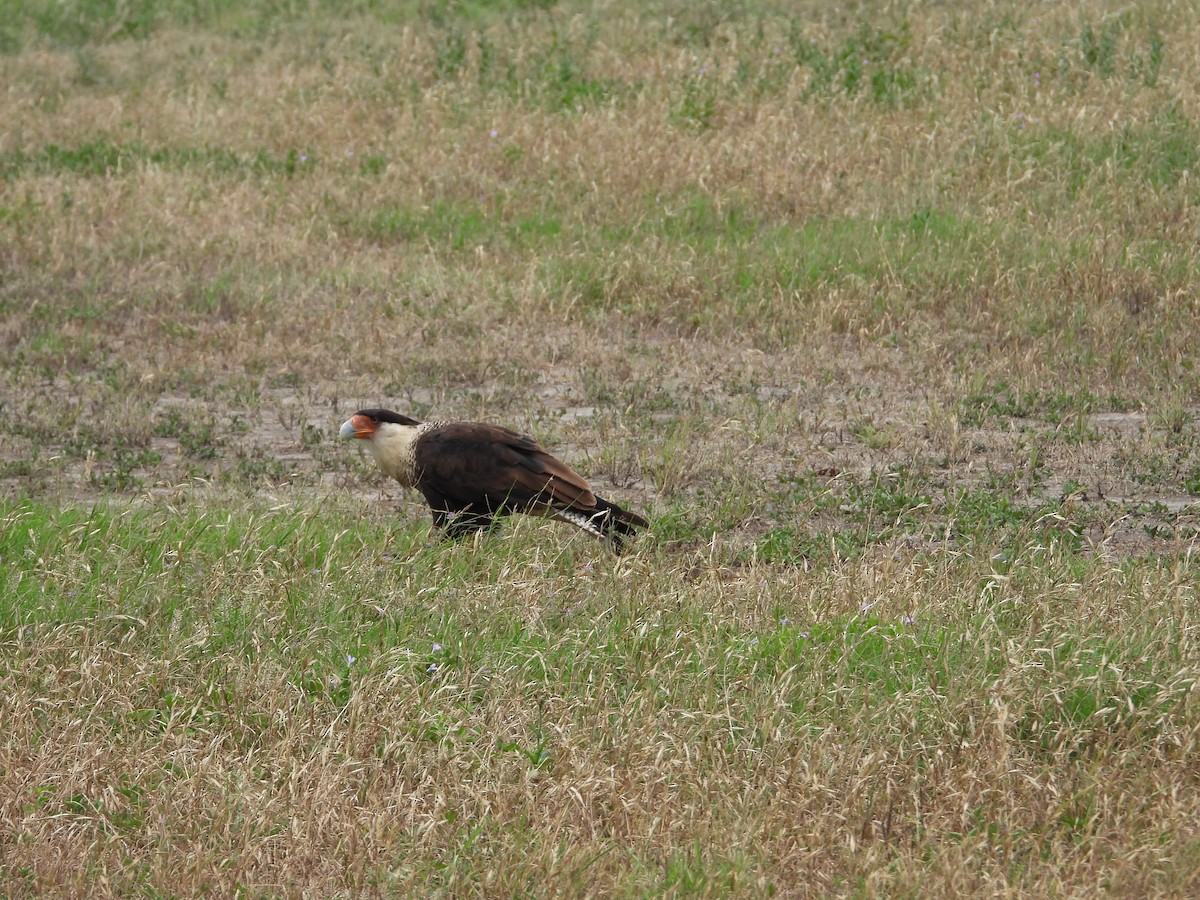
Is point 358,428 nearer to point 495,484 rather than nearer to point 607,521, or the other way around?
point 495,484

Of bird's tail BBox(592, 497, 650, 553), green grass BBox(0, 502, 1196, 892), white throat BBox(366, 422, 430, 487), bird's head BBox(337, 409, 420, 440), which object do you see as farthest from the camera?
bird's head BBox(337, 409, 420, 440)

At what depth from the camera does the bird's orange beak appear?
7.23 m

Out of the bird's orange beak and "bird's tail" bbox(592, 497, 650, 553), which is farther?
the bird's orange beak

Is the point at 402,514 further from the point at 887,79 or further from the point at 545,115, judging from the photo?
the point at 887,79

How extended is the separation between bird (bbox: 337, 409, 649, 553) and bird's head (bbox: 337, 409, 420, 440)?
10.7 inches

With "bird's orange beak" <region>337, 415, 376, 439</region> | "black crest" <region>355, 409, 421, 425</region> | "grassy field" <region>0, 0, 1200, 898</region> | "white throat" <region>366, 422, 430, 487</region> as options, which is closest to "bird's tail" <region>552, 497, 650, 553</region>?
"grassy field" <region>0, 0, 1200, 898</region>

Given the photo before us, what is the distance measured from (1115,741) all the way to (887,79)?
10.0m

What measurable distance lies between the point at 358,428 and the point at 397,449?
0.71 feet

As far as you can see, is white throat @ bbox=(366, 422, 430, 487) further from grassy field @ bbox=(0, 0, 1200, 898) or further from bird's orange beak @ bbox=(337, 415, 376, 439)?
grassy field @ bbox=(0, 0, 1200, 898)

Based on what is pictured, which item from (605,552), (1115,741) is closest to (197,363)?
(605,552)

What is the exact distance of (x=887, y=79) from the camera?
13.9m

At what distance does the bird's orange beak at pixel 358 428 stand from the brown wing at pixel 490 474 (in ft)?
1.28

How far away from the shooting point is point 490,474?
22.6ft

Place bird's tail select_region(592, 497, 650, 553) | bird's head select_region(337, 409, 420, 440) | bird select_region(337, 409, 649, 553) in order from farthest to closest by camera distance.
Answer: bird's head select_region(337, 409, 420, 440) < bird select_region(337, 409, 649, 553) < bird's tail select_region(592, 497, 650, 553)
